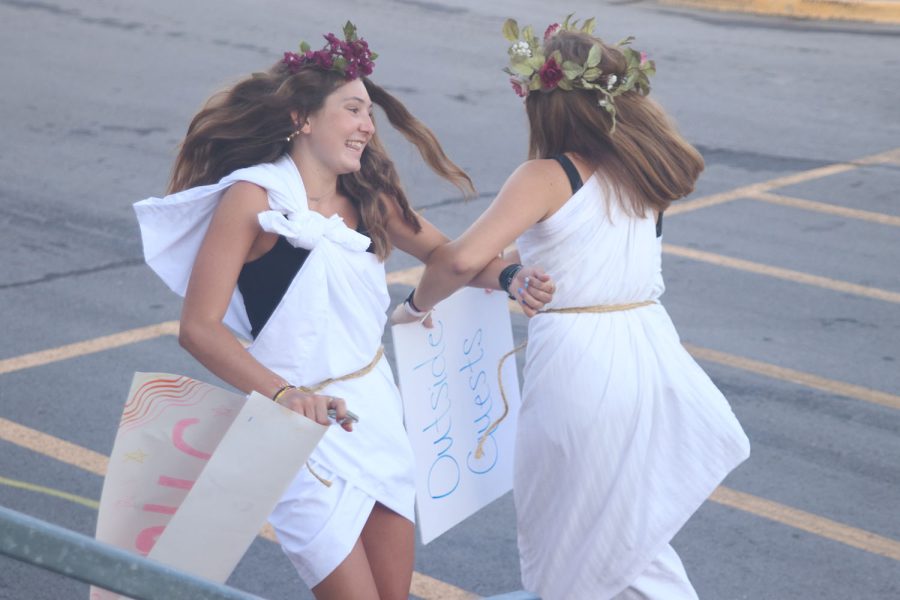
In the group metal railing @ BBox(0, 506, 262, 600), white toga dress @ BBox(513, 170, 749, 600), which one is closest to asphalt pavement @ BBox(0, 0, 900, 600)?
white toga dress @ BBox(513, 170, 749, 600)

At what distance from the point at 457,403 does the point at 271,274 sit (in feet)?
2.49

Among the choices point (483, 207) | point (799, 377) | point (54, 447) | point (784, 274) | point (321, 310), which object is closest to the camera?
point (321, 310)

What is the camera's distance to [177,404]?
3.32 m

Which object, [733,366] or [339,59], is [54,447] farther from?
[733,366]

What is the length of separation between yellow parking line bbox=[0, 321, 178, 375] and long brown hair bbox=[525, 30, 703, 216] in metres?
3.76

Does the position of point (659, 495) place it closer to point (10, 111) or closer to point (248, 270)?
point (248, 270)

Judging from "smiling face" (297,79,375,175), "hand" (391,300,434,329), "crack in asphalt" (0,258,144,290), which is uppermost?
"smiling face" (297,79,375,175)

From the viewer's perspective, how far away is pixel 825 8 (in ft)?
61.4

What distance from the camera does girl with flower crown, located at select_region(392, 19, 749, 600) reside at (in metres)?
3.70

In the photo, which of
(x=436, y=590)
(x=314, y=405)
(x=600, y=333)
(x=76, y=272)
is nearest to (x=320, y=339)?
(x=314, y=405)

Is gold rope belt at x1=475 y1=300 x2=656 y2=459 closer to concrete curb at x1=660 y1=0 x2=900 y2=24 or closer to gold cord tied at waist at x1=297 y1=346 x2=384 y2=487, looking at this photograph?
gold cord tied at waist at x1=297 y1=346 x2=384 y2=487

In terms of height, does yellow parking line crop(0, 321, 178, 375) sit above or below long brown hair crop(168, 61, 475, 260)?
below

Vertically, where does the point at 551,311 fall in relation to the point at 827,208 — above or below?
above

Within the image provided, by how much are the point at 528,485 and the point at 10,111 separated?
29.5 feet
